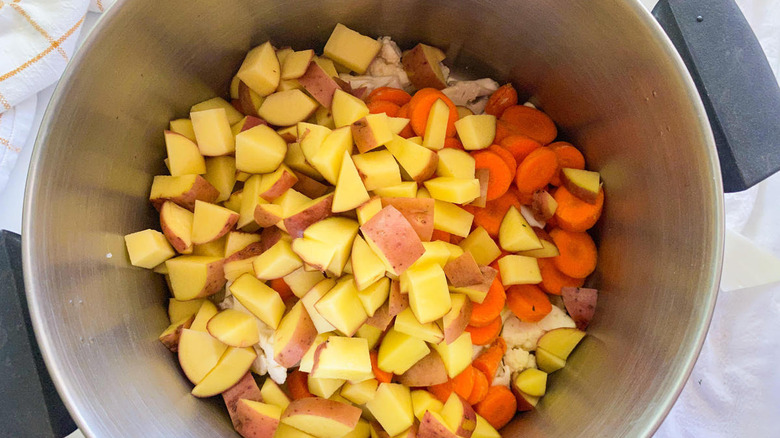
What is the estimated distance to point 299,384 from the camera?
1310 millimetres

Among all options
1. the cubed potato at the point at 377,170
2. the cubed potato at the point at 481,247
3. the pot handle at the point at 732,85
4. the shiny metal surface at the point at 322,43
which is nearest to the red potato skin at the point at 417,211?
the cubed potato at the point at 377,170

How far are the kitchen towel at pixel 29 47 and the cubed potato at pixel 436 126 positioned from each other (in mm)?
947

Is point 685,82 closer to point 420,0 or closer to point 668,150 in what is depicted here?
point 668,150

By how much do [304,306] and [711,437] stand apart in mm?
1298

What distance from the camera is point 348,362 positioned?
46.8 inches

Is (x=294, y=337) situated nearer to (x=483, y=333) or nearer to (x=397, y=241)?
(x=397, y=241)

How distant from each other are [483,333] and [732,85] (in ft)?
2.60

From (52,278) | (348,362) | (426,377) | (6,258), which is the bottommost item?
(426,377)

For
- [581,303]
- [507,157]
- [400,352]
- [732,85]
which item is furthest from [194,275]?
[732,85]

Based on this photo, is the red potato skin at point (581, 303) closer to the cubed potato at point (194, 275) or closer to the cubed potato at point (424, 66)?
the cubed potato at point (424, 66)

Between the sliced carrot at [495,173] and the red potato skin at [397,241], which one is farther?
the sliced carrot at [495,173]

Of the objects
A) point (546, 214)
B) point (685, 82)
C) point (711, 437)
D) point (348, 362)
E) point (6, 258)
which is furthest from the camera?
point (711, 437)

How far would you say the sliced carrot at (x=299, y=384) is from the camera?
4.28ft

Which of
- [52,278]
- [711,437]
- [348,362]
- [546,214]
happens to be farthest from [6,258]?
[711,437]
